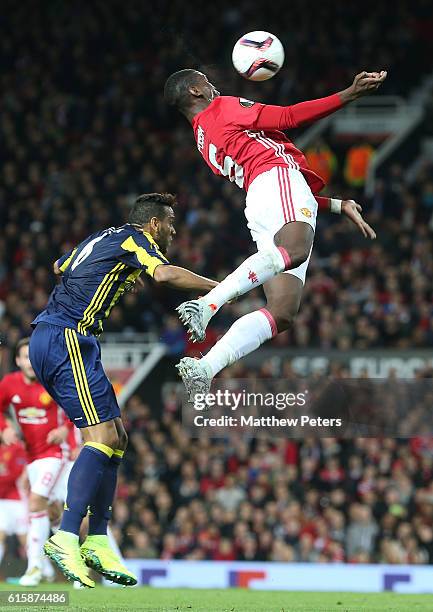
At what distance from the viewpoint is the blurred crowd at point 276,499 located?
1584 cm

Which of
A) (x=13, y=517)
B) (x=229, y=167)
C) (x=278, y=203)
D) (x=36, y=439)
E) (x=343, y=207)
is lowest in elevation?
(x=13, y=517)

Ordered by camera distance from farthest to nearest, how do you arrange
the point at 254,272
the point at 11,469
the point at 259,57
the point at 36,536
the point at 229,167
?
1. the point at 11,469
2. the point at 36,536
3. the point at 229,167
4. the point at 259,57
5. the point at 254,272

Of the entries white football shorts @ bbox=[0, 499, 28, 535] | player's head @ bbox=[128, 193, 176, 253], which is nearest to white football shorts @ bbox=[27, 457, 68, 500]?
white football shorts @ bbox=[0, 499, 28, 535]

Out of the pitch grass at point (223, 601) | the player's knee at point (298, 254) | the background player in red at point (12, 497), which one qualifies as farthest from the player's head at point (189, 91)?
the background player in red at point (12, 497)

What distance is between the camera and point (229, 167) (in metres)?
8.77

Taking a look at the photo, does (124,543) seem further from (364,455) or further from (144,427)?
(364,455)

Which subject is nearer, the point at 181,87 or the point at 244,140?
the point at 244,140

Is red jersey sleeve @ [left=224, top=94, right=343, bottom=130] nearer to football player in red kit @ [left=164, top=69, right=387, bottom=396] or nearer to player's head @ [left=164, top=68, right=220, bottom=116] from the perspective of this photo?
football player in red kit @ [left=164, top=69, right=387, bottom=396]

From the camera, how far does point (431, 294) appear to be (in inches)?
761

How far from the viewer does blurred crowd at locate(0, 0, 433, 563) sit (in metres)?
16.2

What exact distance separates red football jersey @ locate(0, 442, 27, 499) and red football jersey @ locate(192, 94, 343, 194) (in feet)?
19.5

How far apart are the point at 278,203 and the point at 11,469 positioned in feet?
22.1

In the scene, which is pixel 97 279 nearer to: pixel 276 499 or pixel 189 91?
pixel 189 91

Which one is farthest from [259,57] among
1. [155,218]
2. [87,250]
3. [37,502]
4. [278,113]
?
[37,502]
